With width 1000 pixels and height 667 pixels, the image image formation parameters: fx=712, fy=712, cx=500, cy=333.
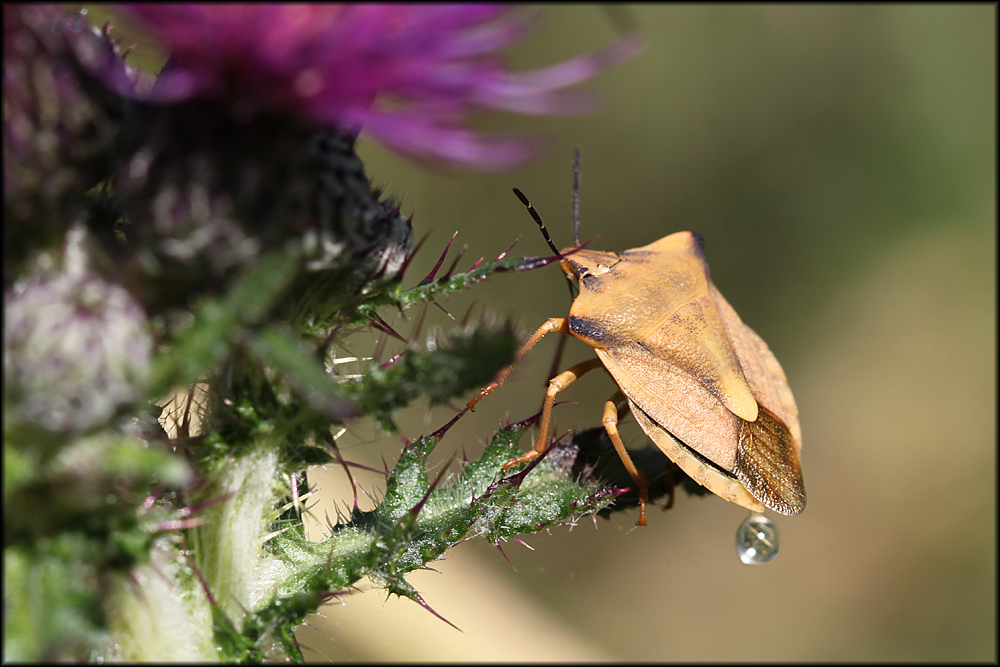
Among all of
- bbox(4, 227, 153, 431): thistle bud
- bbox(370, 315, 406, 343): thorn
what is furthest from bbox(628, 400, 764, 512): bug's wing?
bbox(4, 227, 153, 431): thistle bud

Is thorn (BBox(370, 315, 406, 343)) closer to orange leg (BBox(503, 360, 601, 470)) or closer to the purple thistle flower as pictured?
orange leg (BBox(503, 360, 601, 470))

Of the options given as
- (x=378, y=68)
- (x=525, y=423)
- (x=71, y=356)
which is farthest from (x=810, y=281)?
(x=71, y=356)

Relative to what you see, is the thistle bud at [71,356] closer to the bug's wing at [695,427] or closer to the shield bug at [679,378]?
the shield bug at [679,378]

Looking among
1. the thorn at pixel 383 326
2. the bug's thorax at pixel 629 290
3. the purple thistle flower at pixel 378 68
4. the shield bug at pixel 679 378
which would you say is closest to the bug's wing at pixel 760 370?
the shield bug at pixel 679 378

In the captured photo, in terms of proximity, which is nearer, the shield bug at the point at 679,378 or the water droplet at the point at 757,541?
the shield bug at the point at 679,378

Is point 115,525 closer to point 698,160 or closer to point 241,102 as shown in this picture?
point 241,102
